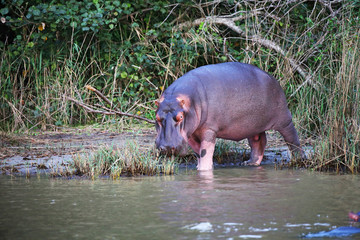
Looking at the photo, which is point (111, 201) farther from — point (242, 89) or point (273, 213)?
point (242, 89)

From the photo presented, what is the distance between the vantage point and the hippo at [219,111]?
5.81m

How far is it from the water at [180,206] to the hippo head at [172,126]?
287mm

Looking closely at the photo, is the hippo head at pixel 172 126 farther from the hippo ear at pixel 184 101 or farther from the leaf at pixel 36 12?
the leaf at pixel 36 12

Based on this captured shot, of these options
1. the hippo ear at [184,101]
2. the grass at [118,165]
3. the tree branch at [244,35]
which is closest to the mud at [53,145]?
the grass at [118,165]

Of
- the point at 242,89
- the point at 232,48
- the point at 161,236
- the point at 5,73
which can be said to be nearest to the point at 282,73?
the point at 232,48

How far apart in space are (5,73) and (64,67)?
92 cm

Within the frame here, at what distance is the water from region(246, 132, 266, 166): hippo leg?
94cm

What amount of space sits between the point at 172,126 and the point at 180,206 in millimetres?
1735

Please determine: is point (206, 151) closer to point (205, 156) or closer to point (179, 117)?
point (205, 156)

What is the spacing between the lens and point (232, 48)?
10.0 meters

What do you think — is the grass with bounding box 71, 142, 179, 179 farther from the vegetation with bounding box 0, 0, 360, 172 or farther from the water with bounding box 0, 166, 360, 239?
the vegetation with bounding box 0, 0, 360, 172

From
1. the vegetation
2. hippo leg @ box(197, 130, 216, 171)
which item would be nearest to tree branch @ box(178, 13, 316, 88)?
the vegetation

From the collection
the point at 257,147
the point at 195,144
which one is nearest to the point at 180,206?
the point at 195,144

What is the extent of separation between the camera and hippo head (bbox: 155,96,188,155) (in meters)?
5.71
